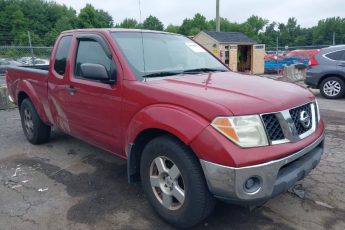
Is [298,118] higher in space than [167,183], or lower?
higher

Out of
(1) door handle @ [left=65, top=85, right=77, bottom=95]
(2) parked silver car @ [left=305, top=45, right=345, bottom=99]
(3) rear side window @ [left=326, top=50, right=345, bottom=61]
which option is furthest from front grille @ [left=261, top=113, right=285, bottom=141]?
(3) rear side window @ [left=326, top=50, right=345, bottom=61]

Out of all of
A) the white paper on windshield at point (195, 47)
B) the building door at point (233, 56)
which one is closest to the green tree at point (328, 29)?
the building door at point (233, 56)

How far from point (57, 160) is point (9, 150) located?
3.67ft

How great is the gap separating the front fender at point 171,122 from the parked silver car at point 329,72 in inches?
343

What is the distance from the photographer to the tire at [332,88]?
9977 mm

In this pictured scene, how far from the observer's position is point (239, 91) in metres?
2.91

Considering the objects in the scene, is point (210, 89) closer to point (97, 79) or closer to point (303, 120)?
point (303, 120)

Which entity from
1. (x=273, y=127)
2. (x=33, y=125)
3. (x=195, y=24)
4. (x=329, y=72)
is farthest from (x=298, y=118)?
(x=195, y=24)

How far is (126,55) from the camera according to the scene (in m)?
3.51

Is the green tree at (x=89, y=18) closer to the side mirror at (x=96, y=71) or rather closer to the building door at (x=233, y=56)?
the building door at (x=233, y=56)

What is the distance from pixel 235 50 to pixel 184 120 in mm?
19352

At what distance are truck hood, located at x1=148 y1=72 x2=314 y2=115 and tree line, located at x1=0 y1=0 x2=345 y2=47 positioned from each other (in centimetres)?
4137

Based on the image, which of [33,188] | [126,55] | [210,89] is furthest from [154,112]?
[33,188]

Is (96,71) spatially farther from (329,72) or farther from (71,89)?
(329,72)
